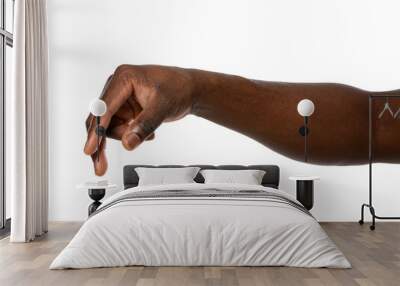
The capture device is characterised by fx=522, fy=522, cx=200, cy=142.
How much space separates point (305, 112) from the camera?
0.41 m

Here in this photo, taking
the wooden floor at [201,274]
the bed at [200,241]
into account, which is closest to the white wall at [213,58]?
the wooden floor at [201,274]

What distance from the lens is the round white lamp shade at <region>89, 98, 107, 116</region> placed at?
356 millimetres

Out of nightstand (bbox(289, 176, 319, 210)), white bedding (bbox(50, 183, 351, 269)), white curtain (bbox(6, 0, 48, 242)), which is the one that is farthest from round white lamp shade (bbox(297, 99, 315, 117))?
nightstand (bbox(289, 176, 319, 210))

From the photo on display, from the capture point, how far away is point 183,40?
6.24m

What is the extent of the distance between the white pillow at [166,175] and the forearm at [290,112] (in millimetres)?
5401

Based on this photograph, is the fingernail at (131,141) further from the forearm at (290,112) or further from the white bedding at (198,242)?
the white bedding at (198,242)

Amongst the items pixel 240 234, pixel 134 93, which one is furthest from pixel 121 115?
pixel 240 234

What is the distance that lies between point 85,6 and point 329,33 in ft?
9.77

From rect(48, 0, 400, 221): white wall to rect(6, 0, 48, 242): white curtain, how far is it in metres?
0.76

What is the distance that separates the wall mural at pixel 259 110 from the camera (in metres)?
0.36

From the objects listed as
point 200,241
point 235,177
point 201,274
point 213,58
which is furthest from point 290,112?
point 213,58

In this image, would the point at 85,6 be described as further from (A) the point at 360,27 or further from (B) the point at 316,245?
(B) the point at 316,245

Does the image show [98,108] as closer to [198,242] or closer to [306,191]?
[198,242]

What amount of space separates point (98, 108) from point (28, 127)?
5.11 meters
